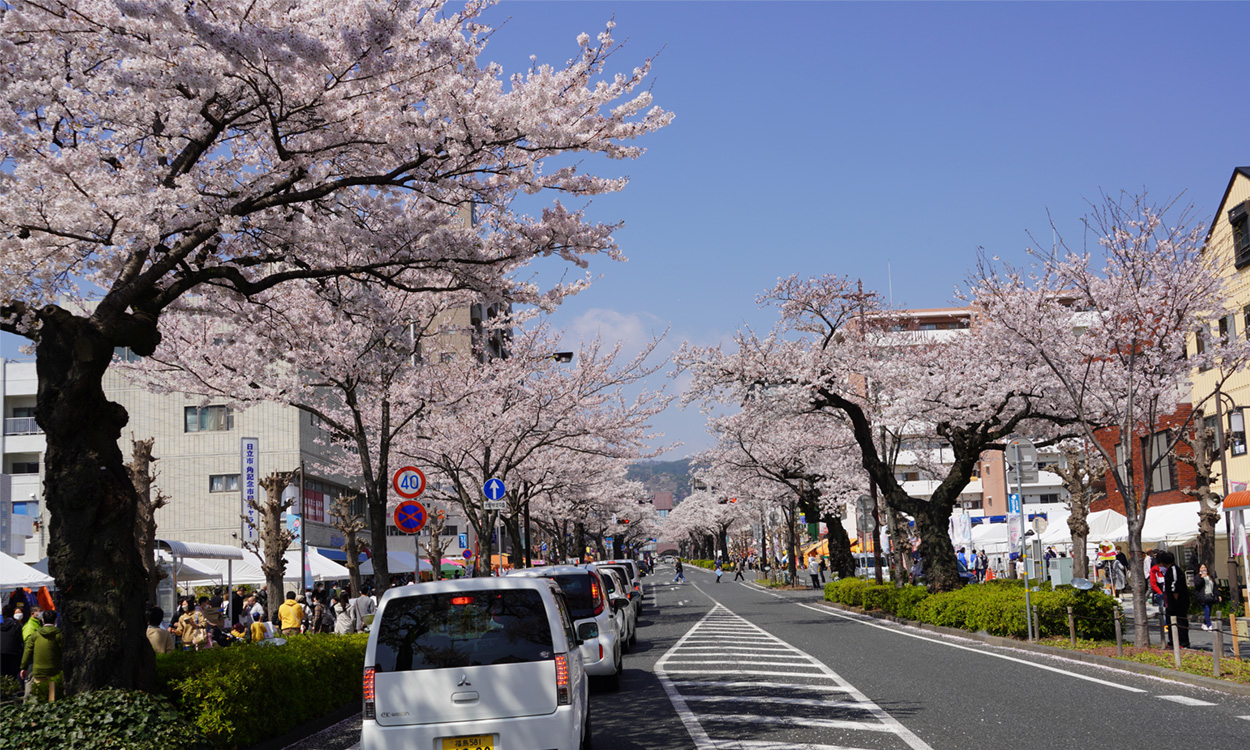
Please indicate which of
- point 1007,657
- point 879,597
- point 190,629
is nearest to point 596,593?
point 1007,657

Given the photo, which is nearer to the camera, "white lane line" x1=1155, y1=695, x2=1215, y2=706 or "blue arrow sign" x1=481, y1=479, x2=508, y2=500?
"white lane line" x1=1155, y1=695, x2=1215, y2=706

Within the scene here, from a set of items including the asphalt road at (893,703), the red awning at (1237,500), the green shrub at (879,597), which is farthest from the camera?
the green shrub at (879,597)

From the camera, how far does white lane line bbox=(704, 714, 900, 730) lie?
10.1 meters

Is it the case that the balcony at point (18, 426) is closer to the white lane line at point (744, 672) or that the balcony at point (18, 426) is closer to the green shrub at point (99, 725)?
the white lane line at point (744, 672)

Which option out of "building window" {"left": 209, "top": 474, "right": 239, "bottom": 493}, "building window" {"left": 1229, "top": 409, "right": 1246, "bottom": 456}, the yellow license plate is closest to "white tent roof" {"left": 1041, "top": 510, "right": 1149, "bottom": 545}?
"building window" {"left": 1229, "top": 409, "right": 1246, "bottom": 456}

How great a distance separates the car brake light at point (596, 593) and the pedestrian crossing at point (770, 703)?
54.7 inches

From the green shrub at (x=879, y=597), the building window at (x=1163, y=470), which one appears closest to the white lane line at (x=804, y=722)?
the green shrub at (x=879, y=597)

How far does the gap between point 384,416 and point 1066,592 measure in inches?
510

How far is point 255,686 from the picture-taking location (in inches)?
403

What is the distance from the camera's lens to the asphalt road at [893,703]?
935cm

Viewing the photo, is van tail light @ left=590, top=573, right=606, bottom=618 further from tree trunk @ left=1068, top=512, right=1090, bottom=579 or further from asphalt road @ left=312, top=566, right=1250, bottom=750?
tree trunk @ left=1068, top=512, right=1090, bottom=579

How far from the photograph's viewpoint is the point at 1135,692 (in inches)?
484

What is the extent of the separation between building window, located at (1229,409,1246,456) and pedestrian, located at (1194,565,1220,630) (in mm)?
10443

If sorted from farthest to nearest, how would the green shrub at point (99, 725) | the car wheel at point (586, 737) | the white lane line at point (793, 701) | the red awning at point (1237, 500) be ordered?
the red awning at point (1237, 500) → the white lane line at point (793, 701) → the car wheel at point (586, 737) → the green shrub at point (99, 725)
